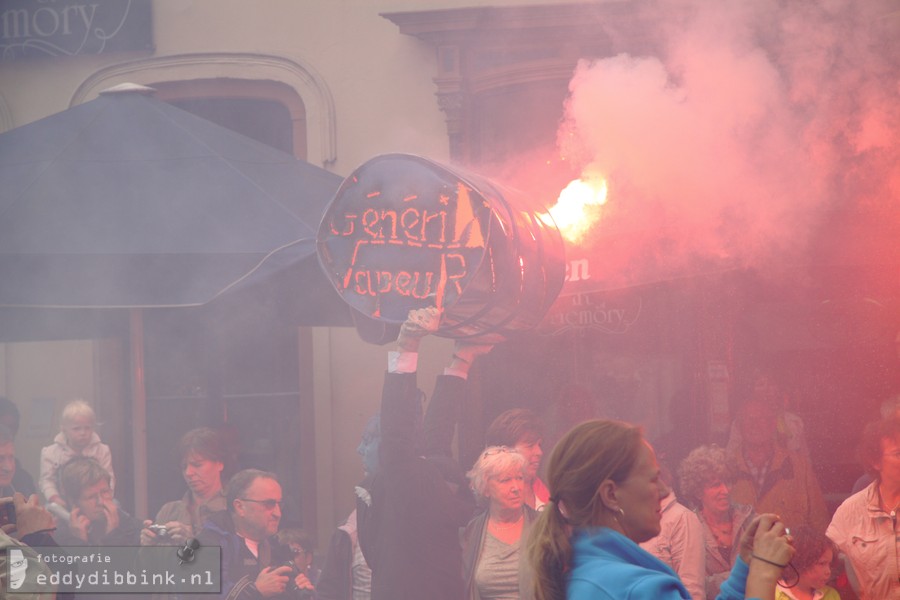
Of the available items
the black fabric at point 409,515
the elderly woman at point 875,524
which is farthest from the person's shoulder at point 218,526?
the elderly woman at point 875,524

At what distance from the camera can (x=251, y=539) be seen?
14.4 feet

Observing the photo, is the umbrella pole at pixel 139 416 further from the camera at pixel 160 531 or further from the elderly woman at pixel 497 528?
the elderly woman at pixel 497 528

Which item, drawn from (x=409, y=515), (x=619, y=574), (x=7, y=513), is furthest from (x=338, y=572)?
(x=619, y=574)

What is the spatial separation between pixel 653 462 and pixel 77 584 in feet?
11.8

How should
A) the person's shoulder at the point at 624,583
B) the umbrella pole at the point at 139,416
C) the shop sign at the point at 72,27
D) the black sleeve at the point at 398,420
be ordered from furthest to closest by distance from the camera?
the shop sign at the point at 72,27, the umbrella pole at the point at 139,416, the black sleeve at the point at 398,420, the person's shoulder at the point at 624,583

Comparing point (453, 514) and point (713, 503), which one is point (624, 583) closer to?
point (453, 514)

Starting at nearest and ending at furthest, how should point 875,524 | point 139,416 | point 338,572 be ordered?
point 875,524
point 338,572
point 139,416

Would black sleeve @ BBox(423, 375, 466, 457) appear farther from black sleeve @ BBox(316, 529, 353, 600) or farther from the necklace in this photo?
black sleeve @ BBox(316, 529, 353, 600)

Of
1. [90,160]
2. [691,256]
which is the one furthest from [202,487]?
[691,256]

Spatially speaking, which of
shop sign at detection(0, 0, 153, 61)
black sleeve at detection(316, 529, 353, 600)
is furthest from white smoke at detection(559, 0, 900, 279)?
shop sign at detection(0, 0, 153, 61)

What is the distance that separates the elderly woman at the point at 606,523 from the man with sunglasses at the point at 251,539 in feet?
7.85

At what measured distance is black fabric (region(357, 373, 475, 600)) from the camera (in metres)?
3.95

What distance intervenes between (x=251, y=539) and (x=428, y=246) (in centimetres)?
137

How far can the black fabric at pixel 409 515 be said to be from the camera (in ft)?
13.0
